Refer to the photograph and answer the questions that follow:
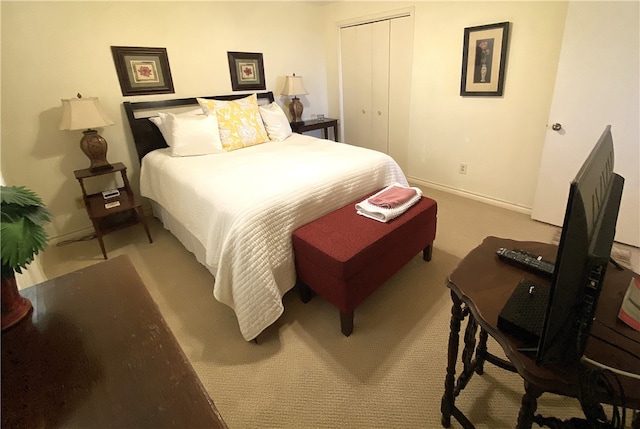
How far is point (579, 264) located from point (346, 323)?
122 centimetres

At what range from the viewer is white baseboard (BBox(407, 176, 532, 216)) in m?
2.92

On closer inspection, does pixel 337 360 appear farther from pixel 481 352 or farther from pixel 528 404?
pixel 528 404

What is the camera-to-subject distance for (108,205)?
8.35 ft

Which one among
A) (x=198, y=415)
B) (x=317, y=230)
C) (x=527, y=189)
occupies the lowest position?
(x=527, y=189)

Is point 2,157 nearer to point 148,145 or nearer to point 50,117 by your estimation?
point 50,117

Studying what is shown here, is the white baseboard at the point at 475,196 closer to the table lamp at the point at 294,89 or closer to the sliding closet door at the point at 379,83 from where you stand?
the sliding closet door at the point at 379,83

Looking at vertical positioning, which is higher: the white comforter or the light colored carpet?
the white comforter

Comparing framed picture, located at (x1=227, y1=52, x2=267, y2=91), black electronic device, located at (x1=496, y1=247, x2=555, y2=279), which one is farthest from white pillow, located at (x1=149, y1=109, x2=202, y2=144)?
black electronic device, located at (x1=496, y1=247, x2=555, y2=279)

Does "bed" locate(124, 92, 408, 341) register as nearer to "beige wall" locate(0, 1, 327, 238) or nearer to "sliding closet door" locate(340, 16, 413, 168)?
"beige wall" locate(0, 1, 327, 238)

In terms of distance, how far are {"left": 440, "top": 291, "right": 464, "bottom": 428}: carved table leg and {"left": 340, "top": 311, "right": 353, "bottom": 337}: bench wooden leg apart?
1.80 ft

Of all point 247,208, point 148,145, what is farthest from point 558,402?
point 148,145

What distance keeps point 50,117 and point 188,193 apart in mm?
1553

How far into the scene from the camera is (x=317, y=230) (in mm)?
1723

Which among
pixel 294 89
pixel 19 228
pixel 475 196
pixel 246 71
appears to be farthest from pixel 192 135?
pixel 475 196
